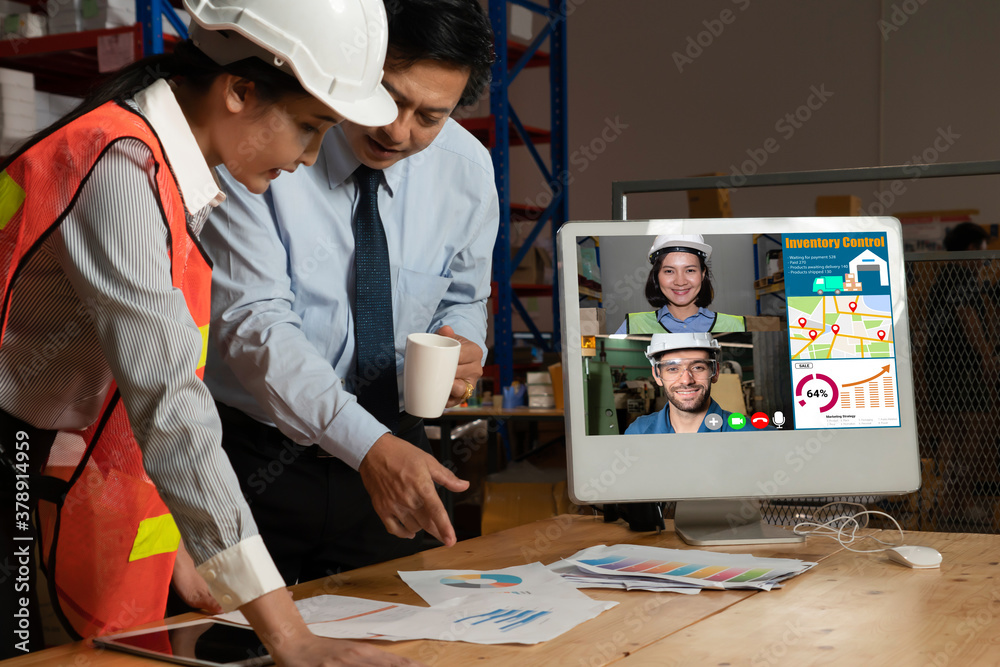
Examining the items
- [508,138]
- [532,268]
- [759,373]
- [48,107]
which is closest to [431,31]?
[759,373]

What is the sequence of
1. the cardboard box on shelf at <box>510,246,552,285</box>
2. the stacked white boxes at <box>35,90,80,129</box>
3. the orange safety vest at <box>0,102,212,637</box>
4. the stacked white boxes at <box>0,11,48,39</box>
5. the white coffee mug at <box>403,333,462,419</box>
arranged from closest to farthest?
1. the orange safety vest at <box>0,102,212,637</box>
2. the white coffee mug at <box>403,333,462,419</box>
3. the stacked white boxes at <box>35,90,80,129</box>
4. the stacked white boxes at <box>0,11,48,39</box>
5. the cardboard box on shelf at <box>510,246,552,285</box>

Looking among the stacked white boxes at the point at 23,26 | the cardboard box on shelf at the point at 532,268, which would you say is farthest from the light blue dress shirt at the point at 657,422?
the cardboard box on shelf at the point at 532,268

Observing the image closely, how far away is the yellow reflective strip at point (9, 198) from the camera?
0.87 m

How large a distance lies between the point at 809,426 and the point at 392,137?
791 millimetres

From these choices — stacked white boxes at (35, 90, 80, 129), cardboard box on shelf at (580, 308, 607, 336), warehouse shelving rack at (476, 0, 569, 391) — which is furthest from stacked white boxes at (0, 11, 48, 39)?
cardboard box on shelf at (580, 308, 607, 336)

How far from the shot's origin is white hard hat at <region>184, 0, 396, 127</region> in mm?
941

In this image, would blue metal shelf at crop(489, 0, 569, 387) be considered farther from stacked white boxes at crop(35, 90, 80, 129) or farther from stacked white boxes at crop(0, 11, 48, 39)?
stacked white boxes at crop(0, 11, 48, 39)

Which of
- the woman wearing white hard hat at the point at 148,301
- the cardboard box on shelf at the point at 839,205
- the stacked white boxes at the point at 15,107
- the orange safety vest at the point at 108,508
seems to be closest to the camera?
the woman wearing white hard hat at the point at 148,301

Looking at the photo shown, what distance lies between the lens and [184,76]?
1035 millimetres

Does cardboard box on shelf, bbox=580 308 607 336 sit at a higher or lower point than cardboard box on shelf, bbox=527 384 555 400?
higher

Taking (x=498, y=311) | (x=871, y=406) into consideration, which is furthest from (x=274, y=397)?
(x=498, y=311)

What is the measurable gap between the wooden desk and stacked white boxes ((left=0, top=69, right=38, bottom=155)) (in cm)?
271

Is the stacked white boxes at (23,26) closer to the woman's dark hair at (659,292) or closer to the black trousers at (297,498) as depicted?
the black trousers at (297,498)

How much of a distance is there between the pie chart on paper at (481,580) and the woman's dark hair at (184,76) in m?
0.64
